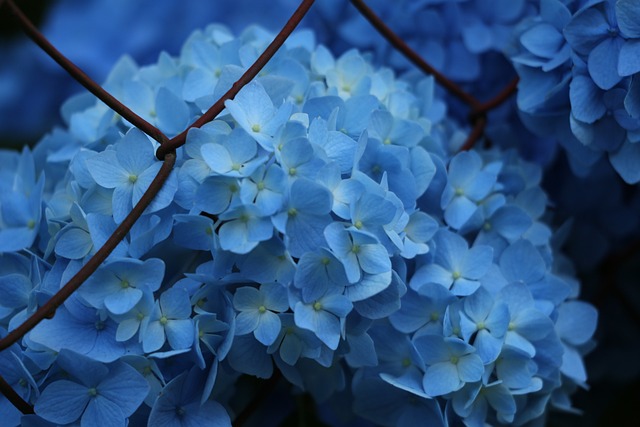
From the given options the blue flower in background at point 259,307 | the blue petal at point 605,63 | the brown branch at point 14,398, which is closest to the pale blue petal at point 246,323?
the blue flower in background at point 259,307

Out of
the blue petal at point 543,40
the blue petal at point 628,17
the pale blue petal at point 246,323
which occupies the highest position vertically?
the blue petal at point 628,17

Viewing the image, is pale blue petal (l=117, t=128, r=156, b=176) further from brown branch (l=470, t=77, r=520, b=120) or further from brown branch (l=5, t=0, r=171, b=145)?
brown branch (l=470, t=77, r=520, b=120)

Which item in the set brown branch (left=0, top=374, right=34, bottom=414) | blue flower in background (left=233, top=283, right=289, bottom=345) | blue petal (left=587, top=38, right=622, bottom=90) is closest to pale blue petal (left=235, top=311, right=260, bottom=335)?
blue flower in background (left=233, top=283, right=289, bottom=345)

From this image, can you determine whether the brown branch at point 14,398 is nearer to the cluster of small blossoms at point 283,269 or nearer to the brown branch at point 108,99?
the cluster of small blossoms at point 283,269

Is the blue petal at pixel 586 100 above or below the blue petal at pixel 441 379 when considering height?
above

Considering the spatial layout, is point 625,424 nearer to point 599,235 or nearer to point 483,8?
point 599,235
